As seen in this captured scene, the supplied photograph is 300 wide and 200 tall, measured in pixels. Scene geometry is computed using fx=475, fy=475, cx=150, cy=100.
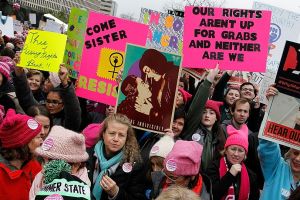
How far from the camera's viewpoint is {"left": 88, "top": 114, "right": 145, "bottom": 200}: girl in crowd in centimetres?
339

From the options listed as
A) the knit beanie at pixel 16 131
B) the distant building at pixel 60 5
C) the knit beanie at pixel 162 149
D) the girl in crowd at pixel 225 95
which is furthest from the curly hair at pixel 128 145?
the distant building at pixel 60 5

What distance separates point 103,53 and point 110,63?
5.2 inches

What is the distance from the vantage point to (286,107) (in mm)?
3605

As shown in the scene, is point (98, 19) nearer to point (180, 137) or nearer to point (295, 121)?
point (180, 137)

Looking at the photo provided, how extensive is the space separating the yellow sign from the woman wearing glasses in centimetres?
152

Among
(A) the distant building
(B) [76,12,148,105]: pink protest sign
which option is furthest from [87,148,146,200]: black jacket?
(A) the distant building

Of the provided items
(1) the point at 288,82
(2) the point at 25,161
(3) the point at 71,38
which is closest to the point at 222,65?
(1) the point at 288,82

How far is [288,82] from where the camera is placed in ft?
11.9

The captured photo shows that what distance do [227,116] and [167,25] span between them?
12.0 feet

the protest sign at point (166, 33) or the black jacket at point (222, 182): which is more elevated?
the protest sign at point (166, 33)

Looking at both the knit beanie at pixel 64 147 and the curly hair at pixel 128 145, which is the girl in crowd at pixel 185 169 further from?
the knit beanie at pixel 64 147

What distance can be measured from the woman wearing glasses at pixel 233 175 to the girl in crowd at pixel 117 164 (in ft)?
1.97

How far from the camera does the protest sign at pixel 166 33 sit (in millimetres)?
8609

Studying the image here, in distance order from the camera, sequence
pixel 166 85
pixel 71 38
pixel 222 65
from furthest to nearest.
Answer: pixel 71 38, pixel 222 65, pixel 166 85
